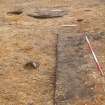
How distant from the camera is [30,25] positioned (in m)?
7.53

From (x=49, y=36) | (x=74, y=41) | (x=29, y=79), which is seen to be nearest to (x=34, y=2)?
(x=49, y=36)

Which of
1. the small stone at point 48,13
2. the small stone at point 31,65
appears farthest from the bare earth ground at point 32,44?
the small stone at point 48,13

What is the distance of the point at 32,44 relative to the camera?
6.40 meters

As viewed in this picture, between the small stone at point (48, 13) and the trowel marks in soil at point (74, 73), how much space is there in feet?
5.81

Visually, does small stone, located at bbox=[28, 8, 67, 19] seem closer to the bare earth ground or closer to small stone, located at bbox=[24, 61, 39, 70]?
the bare earth ground

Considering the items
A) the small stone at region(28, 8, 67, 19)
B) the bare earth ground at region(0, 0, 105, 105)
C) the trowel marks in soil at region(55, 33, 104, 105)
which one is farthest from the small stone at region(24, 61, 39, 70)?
the small stone at region(28, 8, 67, 19)

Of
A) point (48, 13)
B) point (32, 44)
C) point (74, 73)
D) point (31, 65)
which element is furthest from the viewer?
point (48, 13)

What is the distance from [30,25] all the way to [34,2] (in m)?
2.10

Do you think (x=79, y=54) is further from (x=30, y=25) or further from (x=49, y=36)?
(x=30, y=25)

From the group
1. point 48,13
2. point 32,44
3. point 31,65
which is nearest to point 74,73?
Answer: point 31,65

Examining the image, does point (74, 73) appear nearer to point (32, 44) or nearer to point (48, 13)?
point (32, 44)

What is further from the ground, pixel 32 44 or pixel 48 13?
pixel 48 13

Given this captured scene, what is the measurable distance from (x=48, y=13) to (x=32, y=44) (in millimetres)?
2067

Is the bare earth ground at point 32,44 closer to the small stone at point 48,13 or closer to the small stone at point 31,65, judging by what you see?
the small stone at point 31,65
